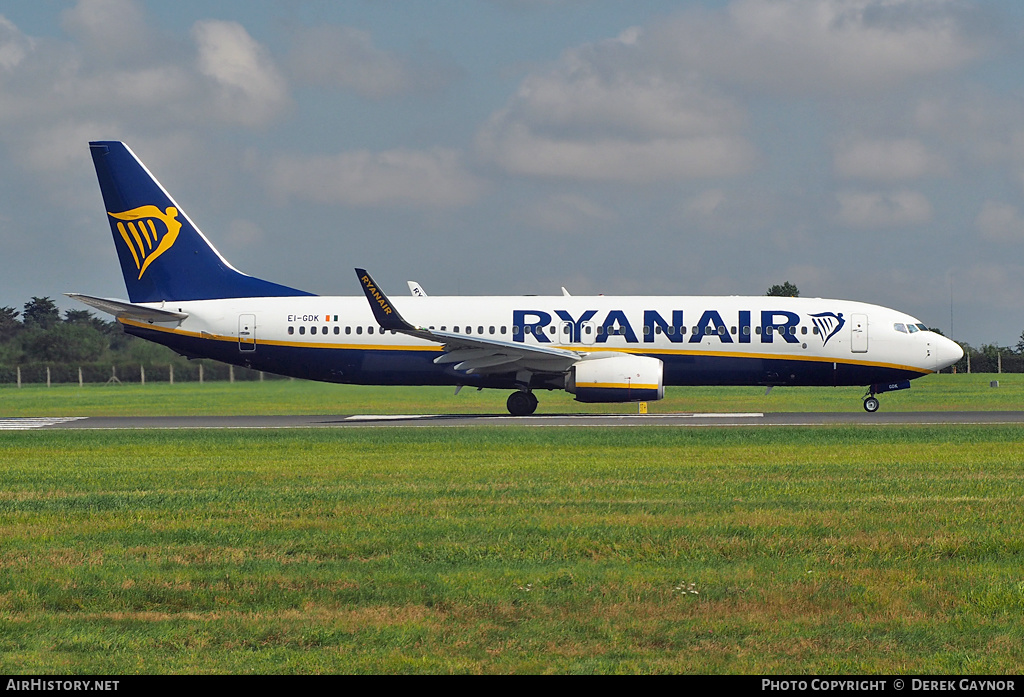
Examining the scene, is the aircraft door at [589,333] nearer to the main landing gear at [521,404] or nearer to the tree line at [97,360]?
the main landing gear at [521,404]

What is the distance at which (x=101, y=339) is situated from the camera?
85438 mm

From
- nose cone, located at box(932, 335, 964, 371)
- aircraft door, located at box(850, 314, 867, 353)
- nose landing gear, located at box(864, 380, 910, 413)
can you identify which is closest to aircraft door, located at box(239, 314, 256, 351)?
aircraft door, located at box(850, 314, 867, 353)

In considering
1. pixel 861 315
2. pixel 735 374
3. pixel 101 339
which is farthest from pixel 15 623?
pixel 101 339

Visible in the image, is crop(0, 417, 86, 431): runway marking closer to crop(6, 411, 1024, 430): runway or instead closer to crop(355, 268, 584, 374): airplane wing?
crop(6, 411, 1024, 430): runway

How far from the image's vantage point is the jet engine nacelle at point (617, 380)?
3341 cm

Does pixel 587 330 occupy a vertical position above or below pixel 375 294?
below

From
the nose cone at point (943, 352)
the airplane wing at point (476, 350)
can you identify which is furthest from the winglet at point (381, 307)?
the nose cone at point (943, 352)

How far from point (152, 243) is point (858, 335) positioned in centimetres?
2214

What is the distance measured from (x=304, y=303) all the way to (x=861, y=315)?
17125 mm

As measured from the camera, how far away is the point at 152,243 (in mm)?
37812

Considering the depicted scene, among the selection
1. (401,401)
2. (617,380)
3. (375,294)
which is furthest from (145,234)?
(617,380)

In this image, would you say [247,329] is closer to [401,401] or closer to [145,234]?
[145,234]

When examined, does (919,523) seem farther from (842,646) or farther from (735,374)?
(735,374)
